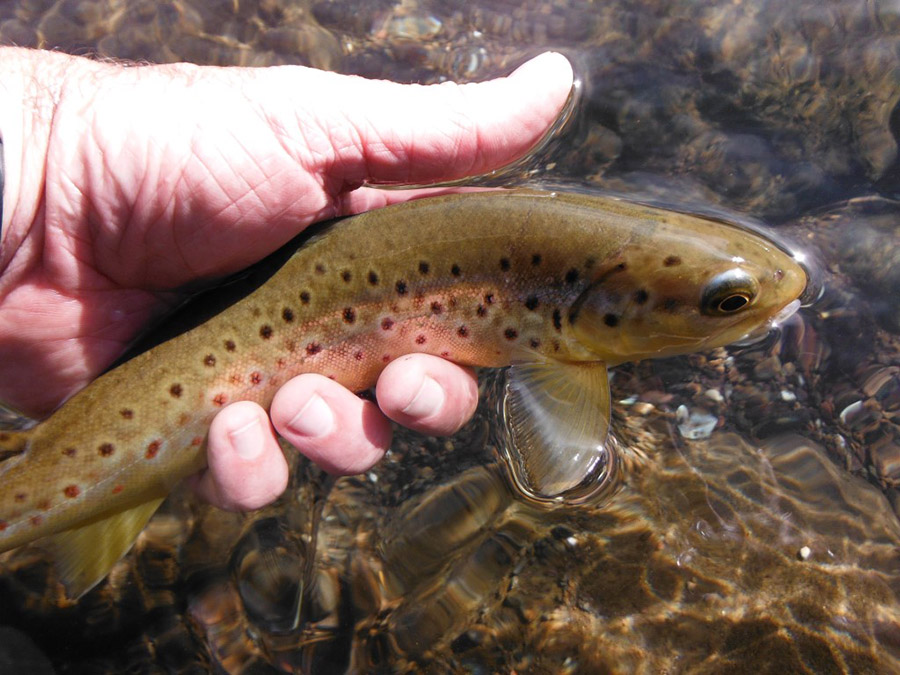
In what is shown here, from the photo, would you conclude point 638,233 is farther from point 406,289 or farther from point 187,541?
point 187,541

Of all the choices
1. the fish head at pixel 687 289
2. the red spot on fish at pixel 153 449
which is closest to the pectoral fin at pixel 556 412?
the fish head at pixel 687 289

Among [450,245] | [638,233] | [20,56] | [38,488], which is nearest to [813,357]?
[638,233]

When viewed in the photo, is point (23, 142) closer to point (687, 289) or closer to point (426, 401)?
point (426, 401)

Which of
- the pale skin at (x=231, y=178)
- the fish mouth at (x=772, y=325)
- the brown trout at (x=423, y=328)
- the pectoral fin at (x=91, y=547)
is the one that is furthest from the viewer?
the fish mouth at (x=772, y=325)

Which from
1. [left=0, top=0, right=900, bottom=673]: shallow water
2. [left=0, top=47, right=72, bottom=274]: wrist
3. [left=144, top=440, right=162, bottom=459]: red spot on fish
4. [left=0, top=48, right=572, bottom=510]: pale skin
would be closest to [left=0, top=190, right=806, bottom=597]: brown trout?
[left=144, top=440, right=162, bottom=459]: red spot on fish

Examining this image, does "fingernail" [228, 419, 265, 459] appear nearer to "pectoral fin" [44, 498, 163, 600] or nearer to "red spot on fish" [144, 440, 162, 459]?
"red spot on fish" [144, 440, 162, 459]

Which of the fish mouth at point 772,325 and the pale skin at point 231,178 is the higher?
the pale skin at point 231,178

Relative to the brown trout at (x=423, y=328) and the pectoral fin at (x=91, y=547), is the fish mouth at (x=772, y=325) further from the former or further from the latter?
the pectoral fin at (x=91, y=547)
